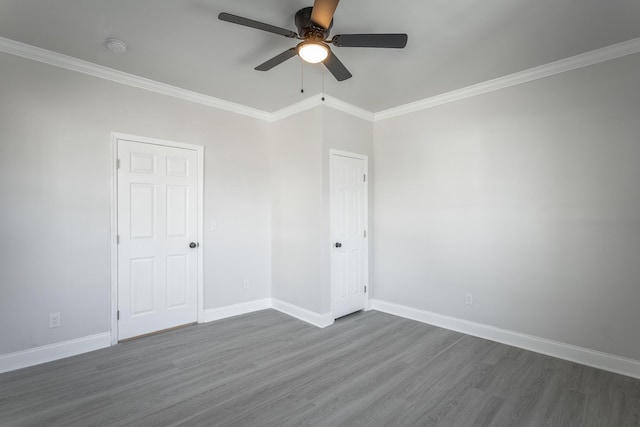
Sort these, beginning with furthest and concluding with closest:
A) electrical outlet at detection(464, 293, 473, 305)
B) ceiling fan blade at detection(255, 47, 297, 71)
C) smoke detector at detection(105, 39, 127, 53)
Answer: electrical outlet at detection(464, 293, 473, 305), smoke detector at detection(105, 39, 127, 53), ceiling fan blade at detection(255, 47, 297, 71)

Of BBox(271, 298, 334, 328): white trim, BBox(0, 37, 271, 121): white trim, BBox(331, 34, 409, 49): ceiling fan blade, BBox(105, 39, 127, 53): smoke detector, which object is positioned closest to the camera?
BBox(331, 34, 409, 49): ceiling fan blade

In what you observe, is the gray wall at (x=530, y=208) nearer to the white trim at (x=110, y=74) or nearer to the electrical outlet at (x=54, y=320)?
the white trim at (x=110, y=74)

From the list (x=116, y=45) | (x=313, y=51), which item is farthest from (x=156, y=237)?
(x=313, y=51)

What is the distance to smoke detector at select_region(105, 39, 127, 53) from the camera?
2588 mm

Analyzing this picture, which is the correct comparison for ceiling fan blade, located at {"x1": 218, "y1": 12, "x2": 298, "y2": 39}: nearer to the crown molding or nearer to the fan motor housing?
the fan motor housing

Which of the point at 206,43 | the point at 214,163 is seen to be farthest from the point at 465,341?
the point at 206,43

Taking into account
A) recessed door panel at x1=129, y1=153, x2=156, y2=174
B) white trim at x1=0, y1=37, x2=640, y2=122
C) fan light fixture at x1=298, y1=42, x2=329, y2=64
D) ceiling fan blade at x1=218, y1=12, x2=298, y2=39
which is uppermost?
white trim at x1=0, y1=37, x2=640, y2=122

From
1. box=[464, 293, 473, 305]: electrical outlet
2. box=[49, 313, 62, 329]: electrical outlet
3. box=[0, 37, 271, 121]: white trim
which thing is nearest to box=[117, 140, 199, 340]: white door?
box=[49, 313, 62, 329]: electrical outlet

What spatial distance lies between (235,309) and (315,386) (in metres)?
1.92

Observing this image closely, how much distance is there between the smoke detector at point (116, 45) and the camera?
2.59 metres

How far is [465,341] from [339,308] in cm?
142

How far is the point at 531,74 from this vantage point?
3.08 m

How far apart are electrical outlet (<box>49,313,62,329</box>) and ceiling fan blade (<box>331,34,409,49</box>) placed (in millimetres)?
3291

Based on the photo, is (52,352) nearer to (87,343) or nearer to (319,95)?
(87,343)
